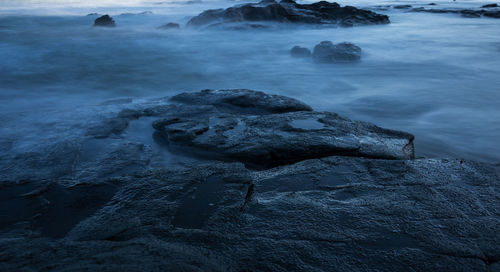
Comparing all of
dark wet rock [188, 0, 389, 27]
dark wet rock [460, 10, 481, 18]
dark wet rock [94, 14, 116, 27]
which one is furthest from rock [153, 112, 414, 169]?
dark wet rock [460, 10, 481, 18]

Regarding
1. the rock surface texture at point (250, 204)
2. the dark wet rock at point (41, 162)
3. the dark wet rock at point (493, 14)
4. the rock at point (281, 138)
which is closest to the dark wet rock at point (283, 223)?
the rock surface texture at point (250, 204)

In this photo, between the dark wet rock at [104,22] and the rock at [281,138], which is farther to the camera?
the dark wet rock at [104,22]

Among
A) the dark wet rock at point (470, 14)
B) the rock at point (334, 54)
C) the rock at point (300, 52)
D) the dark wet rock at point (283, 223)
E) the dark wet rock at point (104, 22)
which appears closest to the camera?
the dark wet rock at point (283, 223)

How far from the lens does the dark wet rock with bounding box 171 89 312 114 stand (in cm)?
440

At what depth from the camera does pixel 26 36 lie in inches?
454

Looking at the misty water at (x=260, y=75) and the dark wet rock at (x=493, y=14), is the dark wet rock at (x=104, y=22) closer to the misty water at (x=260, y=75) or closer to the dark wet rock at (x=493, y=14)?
the misty water at (x=260, y=75)

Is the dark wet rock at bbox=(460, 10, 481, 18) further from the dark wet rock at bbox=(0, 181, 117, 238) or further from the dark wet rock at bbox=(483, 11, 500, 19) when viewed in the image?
the dark wet rock at bbox=(0, 181, 117, 238)

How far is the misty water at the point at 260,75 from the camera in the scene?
4.48 m

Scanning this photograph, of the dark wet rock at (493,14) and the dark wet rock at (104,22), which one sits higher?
the dark wet rock at (493,14)

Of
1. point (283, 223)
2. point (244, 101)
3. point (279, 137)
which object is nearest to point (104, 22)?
point (244, 101)

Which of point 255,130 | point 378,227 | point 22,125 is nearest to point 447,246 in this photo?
point 378,227

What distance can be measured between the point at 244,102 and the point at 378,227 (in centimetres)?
284

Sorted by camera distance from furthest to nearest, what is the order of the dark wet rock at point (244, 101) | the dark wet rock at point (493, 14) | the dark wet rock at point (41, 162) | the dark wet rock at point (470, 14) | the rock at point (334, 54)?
the dark wet rock at point (470, 14)
the dark wet rock at point (493, 14)
the rock at point (334, 54)
the dark wet rock at point (244, 101)
the dark wet rock at point (41, 162)

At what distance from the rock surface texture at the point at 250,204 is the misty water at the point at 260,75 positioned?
3.33 ft
